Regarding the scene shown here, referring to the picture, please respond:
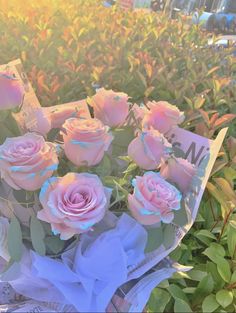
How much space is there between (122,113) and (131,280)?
15.5 inches

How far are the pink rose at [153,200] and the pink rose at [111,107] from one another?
0.23m

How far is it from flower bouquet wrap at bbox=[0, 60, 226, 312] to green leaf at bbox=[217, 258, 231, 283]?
0.59 feet

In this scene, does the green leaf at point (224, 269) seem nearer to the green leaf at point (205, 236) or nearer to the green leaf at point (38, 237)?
the green leaf at point (205, 236)

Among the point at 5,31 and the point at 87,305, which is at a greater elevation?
the point at 5,31

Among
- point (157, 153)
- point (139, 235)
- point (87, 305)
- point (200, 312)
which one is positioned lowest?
point (200, 312)

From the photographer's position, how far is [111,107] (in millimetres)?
1019

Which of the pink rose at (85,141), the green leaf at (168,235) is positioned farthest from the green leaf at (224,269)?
the pink rose at (85,141)

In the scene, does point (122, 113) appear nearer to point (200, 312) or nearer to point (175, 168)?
point (175, 168)

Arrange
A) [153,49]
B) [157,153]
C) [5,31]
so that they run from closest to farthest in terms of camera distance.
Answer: [157,153] → [5,31] → [153,49]

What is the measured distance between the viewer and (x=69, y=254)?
0.89 metres

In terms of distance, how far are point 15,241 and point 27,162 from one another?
17 centimetres

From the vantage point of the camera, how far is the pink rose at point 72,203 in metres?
0.78

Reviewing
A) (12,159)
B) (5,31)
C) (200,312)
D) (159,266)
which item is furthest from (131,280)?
(5,31)

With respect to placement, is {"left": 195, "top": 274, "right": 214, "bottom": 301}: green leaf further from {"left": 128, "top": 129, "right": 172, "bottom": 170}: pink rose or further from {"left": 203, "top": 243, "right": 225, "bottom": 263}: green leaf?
{"left": 128, "top": 129, "right": 172, "bottom": 170}: pink rose
